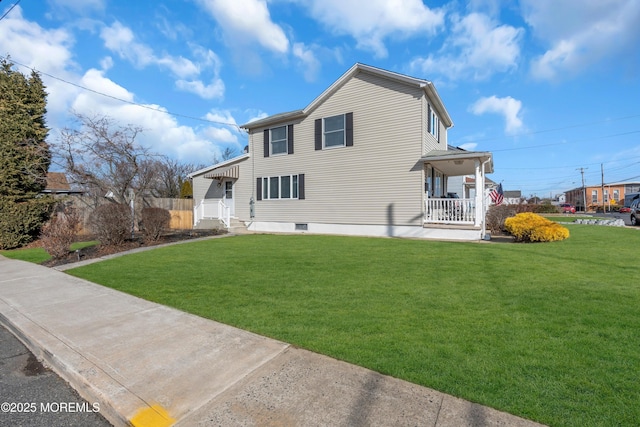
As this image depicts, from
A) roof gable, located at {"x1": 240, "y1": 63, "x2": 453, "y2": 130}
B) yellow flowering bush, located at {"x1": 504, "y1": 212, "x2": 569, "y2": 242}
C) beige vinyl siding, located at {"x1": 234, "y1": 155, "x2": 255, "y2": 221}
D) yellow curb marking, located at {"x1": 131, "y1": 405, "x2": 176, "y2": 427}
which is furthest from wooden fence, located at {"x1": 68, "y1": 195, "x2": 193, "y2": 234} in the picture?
yellow curb marking, located at {"x1": 131, "y1": 405, "x2": 176, "y2": 427}

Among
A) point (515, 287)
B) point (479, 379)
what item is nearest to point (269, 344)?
point (479, 379)

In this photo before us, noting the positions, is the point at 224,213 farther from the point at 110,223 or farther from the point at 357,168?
the point at 357,168

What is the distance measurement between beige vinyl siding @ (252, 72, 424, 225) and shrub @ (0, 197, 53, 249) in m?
10.9

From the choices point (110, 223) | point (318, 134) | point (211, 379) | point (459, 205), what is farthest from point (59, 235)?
point (459, 205)

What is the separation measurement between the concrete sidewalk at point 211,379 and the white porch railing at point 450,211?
35.7 ft

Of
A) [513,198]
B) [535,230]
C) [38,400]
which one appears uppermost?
[513,198]

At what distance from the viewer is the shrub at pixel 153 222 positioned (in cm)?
1205

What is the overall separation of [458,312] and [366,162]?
1069cm

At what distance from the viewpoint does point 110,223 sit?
10.8 m

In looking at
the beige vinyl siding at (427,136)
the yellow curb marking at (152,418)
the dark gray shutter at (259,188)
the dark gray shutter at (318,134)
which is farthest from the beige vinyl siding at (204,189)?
the yellow curb marking at (152,418)

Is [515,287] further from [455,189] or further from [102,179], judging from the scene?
[455,189]

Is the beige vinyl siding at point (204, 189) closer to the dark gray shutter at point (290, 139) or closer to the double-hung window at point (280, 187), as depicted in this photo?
the double-hung window at point (280, 187)

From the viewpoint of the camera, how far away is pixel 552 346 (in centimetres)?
325

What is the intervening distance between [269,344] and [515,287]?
4.20 m
